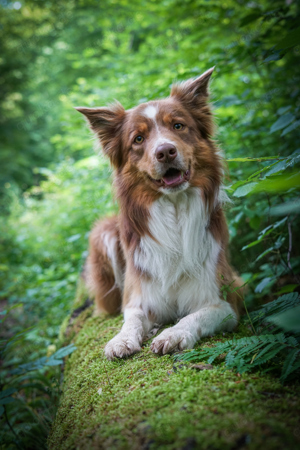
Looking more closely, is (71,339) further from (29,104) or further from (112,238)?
(29,104)

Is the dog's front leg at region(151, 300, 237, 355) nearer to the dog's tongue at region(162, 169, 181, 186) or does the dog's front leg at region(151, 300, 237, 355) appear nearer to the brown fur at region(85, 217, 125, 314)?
the dog's tongue at region(162, 169, 181, 186)

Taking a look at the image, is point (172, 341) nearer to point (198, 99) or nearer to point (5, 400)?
point (5, 400)

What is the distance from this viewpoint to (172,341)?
2.20 meters

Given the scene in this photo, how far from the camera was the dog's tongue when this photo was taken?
285 centimetres

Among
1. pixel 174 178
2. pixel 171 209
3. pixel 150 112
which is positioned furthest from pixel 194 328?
pixel 150 112

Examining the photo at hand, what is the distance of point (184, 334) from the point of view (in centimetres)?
226

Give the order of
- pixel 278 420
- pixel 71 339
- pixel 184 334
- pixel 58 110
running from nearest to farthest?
1. pixel 278 420
2. pixel 184 334
3. pixel 71 339
4. pixel 58 110

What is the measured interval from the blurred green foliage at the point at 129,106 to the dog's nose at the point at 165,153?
1.89 feet

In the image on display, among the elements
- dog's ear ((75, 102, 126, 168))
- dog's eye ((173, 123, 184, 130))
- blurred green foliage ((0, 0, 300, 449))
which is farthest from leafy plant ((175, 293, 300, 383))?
dog's ear ((75, 102, 126, 168))

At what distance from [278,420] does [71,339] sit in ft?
9.04

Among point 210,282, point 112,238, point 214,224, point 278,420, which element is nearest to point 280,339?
point 278,420

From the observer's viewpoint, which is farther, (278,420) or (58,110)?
(58,110)

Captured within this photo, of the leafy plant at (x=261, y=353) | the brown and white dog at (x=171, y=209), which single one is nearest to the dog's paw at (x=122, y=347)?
the brown and white dog at (x=171, y=209)

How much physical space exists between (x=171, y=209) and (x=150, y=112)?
0.96 metres
